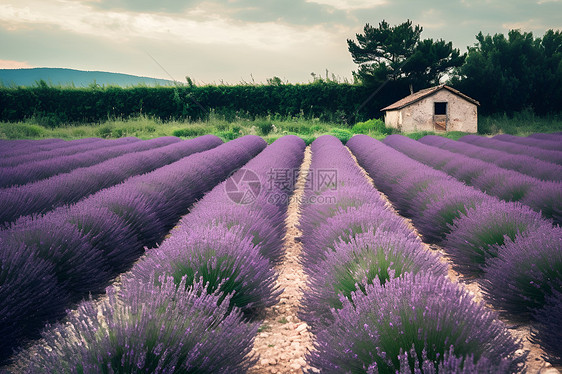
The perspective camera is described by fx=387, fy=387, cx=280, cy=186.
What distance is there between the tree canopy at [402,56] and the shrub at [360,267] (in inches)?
896

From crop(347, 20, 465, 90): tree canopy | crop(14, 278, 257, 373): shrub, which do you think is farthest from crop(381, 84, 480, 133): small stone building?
crop(14, 278, 257, 373): shrub

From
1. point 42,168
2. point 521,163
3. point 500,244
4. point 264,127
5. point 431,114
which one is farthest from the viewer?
point 264,127

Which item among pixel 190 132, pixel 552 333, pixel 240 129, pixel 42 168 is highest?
pixel 240 129

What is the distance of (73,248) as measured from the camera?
2.70 metres

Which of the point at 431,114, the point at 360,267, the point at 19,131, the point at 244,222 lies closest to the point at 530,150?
the point at 244,222

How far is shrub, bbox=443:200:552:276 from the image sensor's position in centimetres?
298

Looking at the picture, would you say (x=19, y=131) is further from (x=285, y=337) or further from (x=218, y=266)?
(x=285, y=337)

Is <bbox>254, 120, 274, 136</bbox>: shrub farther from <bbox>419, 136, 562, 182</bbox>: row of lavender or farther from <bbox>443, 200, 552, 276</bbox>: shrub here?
<bbox>443, 200, 552, 276</bbox>: shrub

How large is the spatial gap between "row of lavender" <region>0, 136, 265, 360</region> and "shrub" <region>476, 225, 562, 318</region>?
2738 mm

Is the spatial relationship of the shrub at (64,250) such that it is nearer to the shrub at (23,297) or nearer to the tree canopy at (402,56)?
the shrub at (23,297)

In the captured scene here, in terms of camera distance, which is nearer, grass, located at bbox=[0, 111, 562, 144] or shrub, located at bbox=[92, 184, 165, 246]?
shrub, located at bbox=[92, 184, 165, 246]

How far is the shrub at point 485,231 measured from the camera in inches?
117

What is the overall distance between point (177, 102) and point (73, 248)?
69.6 feet

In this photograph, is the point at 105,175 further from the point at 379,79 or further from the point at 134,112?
the point at 379,79
